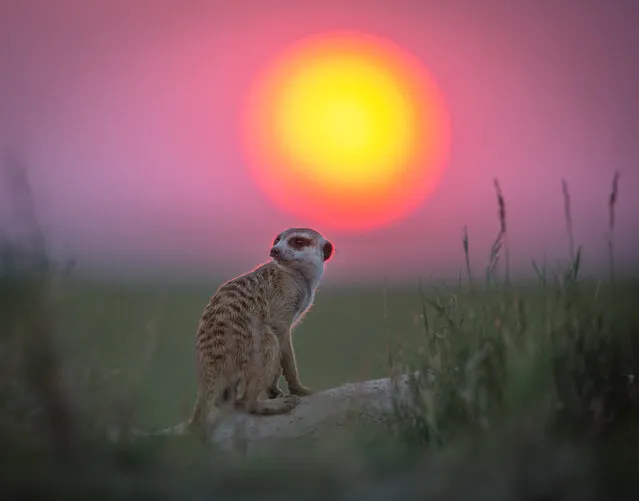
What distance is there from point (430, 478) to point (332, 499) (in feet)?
1.03

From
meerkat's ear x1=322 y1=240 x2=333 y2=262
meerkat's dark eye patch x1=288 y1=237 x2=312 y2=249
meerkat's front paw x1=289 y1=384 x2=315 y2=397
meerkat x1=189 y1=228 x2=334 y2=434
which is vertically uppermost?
meerkat's dark eye patch x1=288 y1=237 x2=312 y2=249

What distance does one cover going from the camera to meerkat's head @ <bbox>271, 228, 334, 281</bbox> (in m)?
5.66

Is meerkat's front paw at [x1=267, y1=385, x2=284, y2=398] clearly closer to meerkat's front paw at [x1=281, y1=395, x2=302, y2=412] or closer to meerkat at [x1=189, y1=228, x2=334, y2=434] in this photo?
Answer: meerkat at [x1=189, y1=228, x2=334, y2=434]

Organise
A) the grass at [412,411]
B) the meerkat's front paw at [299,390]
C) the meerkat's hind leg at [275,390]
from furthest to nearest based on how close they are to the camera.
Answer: the meerkat's front paw at [299,390] → the meerkat's hind leg at [275,390] → the grass at [412,411]

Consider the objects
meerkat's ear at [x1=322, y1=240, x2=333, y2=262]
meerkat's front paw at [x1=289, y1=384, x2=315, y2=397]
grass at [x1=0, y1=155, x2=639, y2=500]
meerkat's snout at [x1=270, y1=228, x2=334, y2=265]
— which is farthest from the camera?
meerkat's ear at [x1=322, y1=240, x2=333, y2=262]

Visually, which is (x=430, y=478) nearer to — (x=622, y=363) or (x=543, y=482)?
(x=543, y=482)

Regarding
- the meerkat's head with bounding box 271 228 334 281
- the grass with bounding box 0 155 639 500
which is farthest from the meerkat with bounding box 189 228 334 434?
the grass with bounding box 0 155 639 500

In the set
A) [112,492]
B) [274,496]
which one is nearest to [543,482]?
[274,496]

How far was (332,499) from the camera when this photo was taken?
7.86 ft

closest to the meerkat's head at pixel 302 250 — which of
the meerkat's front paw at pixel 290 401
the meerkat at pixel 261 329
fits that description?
the meerkat at pixel 261 329

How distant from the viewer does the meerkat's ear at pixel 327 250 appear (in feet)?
19.8

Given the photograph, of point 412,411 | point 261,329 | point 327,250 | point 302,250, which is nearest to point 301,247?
point 302,250

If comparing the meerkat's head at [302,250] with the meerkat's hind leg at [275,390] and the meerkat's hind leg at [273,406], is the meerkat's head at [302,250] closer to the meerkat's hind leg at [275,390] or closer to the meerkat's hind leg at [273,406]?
the meerkat's hind leg at [275,390]

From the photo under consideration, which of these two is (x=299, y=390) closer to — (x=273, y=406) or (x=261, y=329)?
(x=273, y=406)
